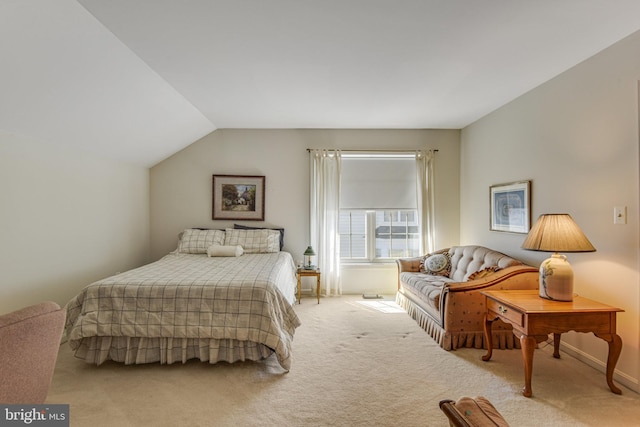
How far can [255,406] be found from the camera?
2072mm

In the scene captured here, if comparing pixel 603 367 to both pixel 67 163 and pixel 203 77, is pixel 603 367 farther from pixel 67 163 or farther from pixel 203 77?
pixel 67 163

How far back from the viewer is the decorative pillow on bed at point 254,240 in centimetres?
435

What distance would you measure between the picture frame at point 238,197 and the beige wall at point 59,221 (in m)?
1.13

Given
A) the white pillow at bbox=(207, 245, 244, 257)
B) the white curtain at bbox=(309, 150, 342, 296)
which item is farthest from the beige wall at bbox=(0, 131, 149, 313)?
the white curtain at bbox=(309, 150, 342, 296)

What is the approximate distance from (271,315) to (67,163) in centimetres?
269

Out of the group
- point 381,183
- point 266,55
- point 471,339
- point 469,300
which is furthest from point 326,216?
point 266,55

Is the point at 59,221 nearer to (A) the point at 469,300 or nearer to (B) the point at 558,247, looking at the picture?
(A) the point at 469,300

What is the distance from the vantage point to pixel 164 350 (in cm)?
254

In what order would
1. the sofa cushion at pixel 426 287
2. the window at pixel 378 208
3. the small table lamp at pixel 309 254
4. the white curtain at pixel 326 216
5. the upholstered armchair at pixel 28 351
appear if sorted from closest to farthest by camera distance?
1. the upholstered armchair at pixel 28 351
2. the sofa cushion at pixel 426 287
3. the small table lamp at pixel 309 254
4. the white curtain at pixel 326 216
5. the window at pixel 378 208

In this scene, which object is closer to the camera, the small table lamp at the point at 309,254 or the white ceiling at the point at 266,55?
the white ceiling at the point at 266,55

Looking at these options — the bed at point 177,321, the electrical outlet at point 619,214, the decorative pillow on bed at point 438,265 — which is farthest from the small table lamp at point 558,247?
the bed at point 177,321

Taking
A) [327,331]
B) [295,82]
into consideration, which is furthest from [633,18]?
[327,331]

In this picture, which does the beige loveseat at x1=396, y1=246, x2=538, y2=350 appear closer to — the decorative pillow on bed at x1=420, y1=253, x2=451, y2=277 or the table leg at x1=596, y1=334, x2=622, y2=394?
the decorative pillow on bed at x1=420, y1=253, x2=451, y2=277

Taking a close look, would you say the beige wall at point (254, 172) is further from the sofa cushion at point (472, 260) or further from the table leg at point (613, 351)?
the table leg at point (613, 351)
